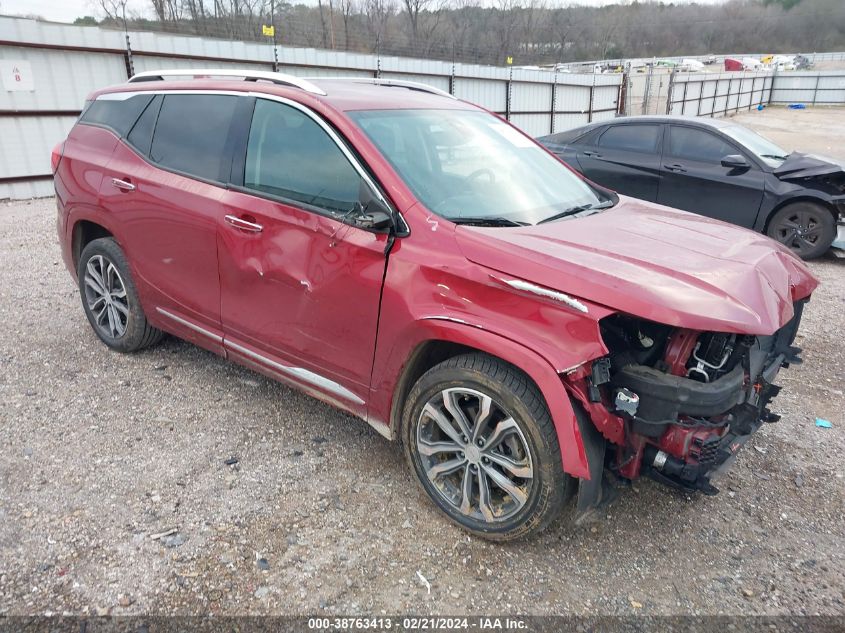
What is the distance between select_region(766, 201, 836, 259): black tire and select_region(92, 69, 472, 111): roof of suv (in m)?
5.20

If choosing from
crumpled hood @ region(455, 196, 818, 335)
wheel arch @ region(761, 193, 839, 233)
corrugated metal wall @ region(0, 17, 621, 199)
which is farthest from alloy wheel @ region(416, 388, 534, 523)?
corrugated metal wall @ region(0, 17, 621, 199)

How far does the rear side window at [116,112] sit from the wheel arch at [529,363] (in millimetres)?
2706

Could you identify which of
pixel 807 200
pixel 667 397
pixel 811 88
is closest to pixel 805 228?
pixel 807 200

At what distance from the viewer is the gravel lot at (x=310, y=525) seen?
2.40m

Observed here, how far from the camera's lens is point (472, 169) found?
3.16 meters

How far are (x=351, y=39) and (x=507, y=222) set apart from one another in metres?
33.6

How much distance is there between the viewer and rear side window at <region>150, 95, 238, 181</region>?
136 inches

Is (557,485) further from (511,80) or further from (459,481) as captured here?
(511,80)

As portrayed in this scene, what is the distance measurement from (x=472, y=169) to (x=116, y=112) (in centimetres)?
263

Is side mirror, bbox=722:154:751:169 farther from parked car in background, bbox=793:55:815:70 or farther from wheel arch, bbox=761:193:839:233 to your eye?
parked car in background, bbox=793:55:815:70

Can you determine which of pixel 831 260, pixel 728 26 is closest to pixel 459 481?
pixel 831 260

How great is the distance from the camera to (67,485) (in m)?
3.00

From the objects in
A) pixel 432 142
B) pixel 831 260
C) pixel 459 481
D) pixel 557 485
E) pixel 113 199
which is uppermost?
pixel 432 142

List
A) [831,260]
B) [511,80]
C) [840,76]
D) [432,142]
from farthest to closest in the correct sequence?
[840,76], [511,80], [831,260], [432,142]
